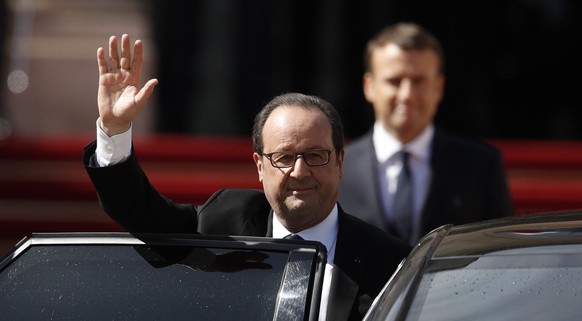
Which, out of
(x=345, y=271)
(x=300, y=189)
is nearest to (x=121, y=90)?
(x=300, y=189)

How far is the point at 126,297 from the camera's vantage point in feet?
11.2

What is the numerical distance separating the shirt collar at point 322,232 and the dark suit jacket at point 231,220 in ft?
0.10

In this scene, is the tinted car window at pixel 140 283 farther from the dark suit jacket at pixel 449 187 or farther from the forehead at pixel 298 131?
Result: the dark suit jacket at pixel 449 187

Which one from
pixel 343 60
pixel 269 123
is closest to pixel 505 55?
pixel 343 60

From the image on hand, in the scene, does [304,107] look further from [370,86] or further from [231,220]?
[370,86]

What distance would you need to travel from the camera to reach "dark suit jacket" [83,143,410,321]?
Result: 3.70 metres

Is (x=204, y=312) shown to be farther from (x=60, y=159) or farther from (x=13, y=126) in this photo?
(x=13, y=126)

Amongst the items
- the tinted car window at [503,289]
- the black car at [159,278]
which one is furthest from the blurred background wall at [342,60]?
the tinted car window at [503,289]

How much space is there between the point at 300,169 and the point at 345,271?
0.33m

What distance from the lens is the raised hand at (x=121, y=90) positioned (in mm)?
3846

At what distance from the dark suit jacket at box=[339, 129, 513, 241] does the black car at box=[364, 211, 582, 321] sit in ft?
6.04

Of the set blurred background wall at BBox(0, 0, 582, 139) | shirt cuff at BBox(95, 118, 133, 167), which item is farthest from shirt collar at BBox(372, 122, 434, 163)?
blurred background wall at BBox(0, 0, 582, 139)

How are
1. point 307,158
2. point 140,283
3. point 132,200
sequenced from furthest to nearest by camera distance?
point 132,200 → point 307,158 → point 140,283

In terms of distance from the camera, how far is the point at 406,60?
5.75m
